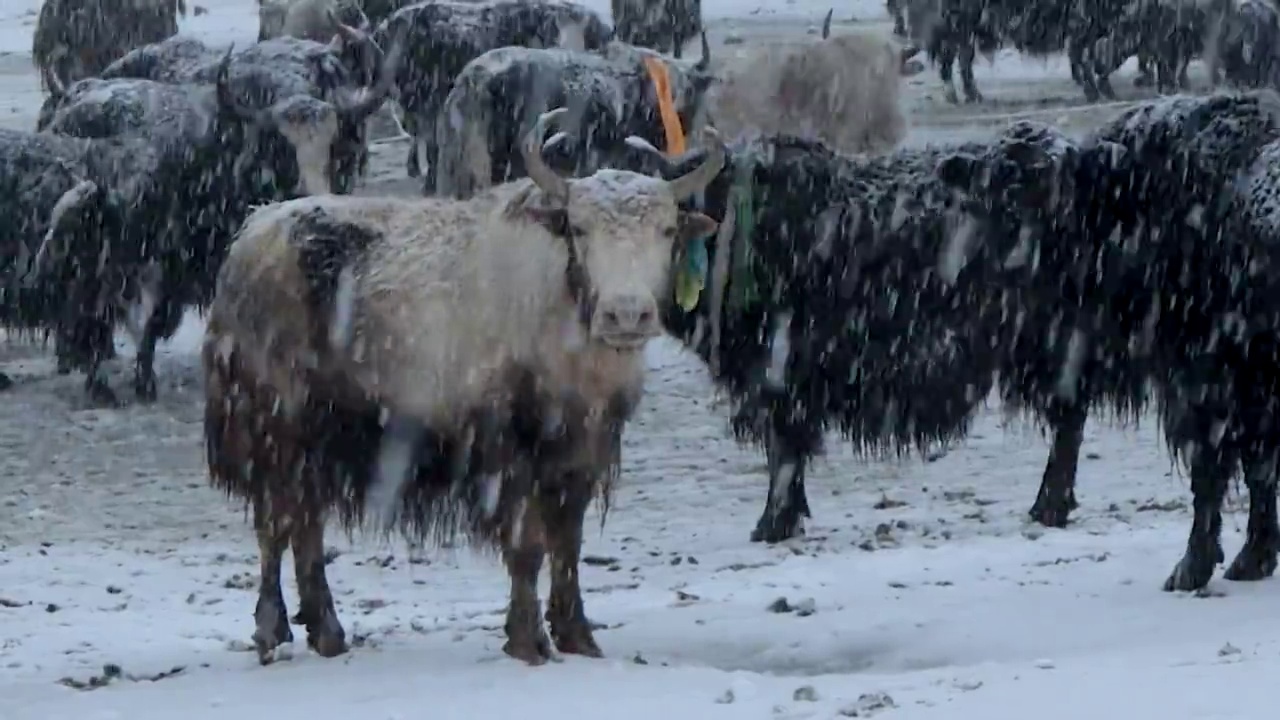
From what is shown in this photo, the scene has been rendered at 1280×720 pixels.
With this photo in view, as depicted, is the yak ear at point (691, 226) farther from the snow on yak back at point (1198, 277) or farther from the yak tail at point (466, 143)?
the yak tail at point (466, 143)

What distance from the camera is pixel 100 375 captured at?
1068cm

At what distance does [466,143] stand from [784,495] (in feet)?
18.2

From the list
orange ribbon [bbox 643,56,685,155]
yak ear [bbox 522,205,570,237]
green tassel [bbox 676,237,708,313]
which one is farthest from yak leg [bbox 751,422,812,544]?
orange ribbon [bbox 643,56,685,155]

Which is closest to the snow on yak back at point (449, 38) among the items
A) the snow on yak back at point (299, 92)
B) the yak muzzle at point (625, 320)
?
the snow on yak back at point (299, 92)

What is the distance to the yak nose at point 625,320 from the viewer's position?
5320mm

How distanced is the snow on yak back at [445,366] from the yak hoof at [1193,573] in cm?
173

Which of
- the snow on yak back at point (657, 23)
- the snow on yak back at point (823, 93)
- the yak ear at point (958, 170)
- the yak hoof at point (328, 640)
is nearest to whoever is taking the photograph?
the yak hoof at point (328, 640)

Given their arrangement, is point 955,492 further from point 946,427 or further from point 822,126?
point 822,126

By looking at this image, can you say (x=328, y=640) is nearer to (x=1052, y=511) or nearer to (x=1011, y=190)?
(x=1052, y=511)

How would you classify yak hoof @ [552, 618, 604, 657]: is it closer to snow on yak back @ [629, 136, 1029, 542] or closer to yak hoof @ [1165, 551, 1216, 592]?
yak hoof @ [1165, 551, 1216, 592]

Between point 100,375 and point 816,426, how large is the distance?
13.7 ft

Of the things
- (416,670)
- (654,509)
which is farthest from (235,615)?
(654,509)

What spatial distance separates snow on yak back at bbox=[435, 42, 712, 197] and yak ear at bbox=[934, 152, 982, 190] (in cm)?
452

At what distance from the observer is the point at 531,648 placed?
5.75 metres
